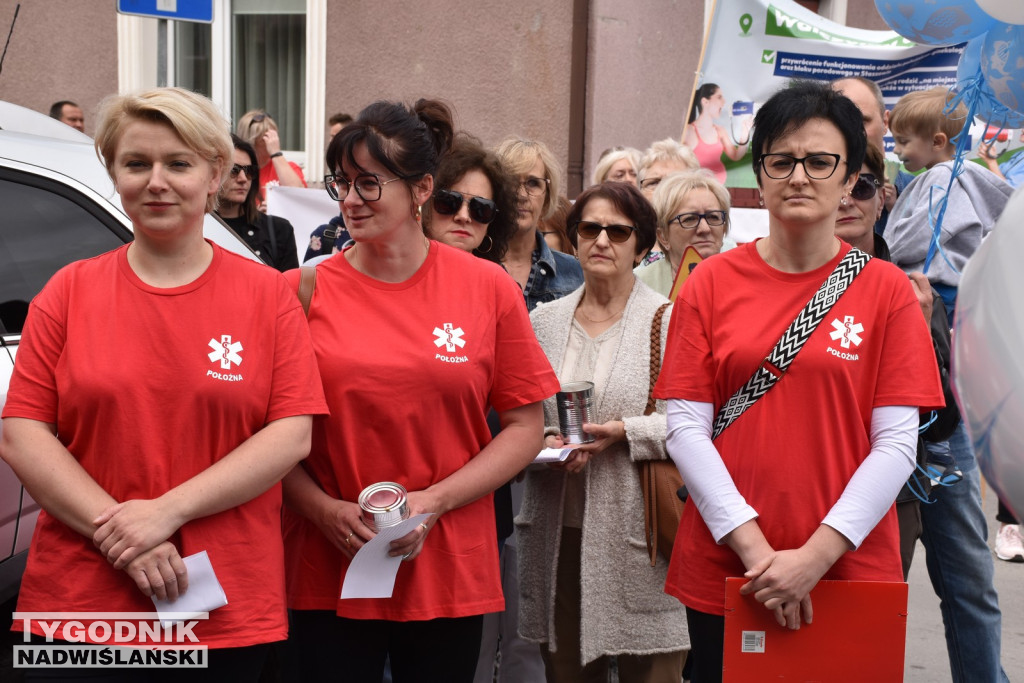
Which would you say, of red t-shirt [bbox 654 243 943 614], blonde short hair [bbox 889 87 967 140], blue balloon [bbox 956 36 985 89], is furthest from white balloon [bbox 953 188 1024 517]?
blonde short hair [bbox 889 87 967 140]

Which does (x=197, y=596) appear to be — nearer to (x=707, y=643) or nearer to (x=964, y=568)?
(x=707, y=643)

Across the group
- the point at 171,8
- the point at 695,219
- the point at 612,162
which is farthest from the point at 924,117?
the point at 171,8

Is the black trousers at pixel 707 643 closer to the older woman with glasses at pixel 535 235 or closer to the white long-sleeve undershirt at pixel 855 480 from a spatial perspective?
the white long-sleeve undershirt at pixel 855 480

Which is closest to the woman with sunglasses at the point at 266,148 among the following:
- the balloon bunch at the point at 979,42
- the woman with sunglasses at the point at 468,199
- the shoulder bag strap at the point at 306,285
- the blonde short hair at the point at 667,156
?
the blonde short hair at the point at 667,156

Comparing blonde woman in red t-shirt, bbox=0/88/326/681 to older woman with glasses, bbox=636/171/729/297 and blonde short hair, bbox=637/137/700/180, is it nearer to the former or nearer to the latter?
older woman with glasses, bbox=636/171/729/297

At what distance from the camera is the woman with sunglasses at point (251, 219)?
5629 millimetres

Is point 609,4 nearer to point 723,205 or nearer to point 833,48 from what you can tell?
point 833,48

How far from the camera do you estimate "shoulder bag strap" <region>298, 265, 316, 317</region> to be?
9.06 feet

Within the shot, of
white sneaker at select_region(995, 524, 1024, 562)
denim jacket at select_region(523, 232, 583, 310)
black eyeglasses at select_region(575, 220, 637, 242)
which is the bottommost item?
white sneaker at select_region(995, 524, 1024, 562)

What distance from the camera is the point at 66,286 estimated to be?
245 cm

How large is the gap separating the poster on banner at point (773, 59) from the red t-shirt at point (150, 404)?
526cm

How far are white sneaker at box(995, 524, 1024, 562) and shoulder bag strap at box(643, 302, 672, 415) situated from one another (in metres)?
3.76

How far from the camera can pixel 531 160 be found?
4785 millimetres

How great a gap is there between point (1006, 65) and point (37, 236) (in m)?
2.70
